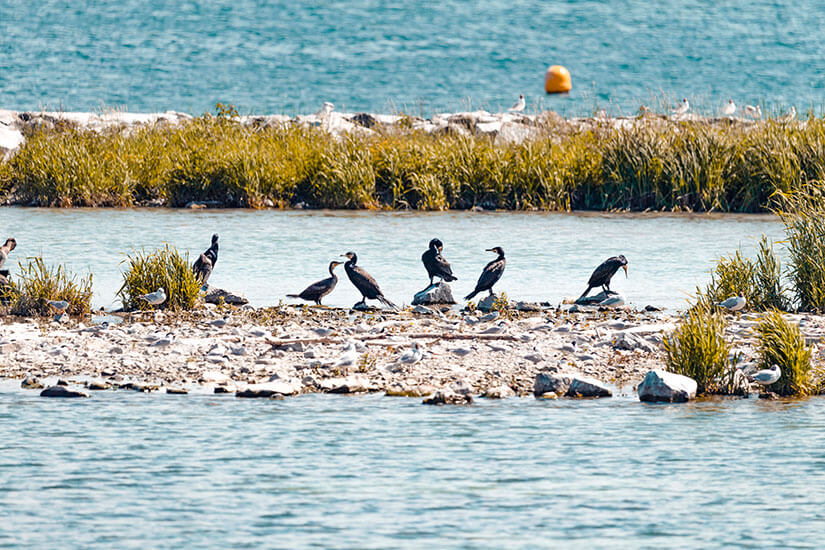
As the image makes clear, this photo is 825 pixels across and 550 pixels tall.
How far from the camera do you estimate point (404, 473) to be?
31.0ft

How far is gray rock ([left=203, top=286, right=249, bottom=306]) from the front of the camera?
1647 centimetres

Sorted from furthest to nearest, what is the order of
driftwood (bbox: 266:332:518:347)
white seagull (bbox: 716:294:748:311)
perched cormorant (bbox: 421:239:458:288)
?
perched cormorant (bbox: 421:239:458:288), white seagull (bbox: 716:294:748:311), driftwood (bbox: 266:332:518:347)

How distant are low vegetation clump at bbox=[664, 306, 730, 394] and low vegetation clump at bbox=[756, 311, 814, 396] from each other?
374 millimetres

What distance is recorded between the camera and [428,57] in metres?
76.1

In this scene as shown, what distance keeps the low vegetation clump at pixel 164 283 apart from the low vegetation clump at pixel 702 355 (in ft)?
21.1

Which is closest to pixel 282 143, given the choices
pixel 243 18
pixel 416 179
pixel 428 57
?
pixel 416 179

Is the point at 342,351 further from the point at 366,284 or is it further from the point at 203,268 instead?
the point at 203,268

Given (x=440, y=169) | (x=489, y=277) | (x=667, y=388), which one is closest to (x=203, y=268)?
(x=489, y=277)

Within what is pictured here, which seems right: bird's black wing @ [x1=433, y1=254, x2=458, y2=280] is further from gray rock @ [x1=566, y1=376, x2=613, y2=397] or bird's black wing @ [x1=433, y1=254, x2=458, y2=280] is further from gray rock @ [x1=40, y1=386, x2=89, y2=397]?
gray rock @ [x1=40, y1=386, x2=89, y2=397]

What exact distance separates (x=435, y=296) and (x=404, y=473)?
24.7 feet

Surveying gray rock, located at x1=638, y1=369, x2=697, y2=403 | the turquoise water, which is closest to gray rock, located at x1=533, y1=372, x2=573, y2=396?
gray rock, located at x1=638, y1=369, x2=697, y2=403

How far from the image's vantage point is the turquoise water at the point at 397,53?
6781 centimetres

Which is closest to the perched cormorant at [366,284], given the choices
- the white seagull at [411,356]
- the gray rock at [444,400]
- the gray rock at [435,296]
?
the gray rock at [435,296]

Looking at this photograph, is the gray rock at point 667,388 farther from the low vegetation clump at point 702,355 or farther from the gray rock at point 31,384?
the gray rock at point 31,384
